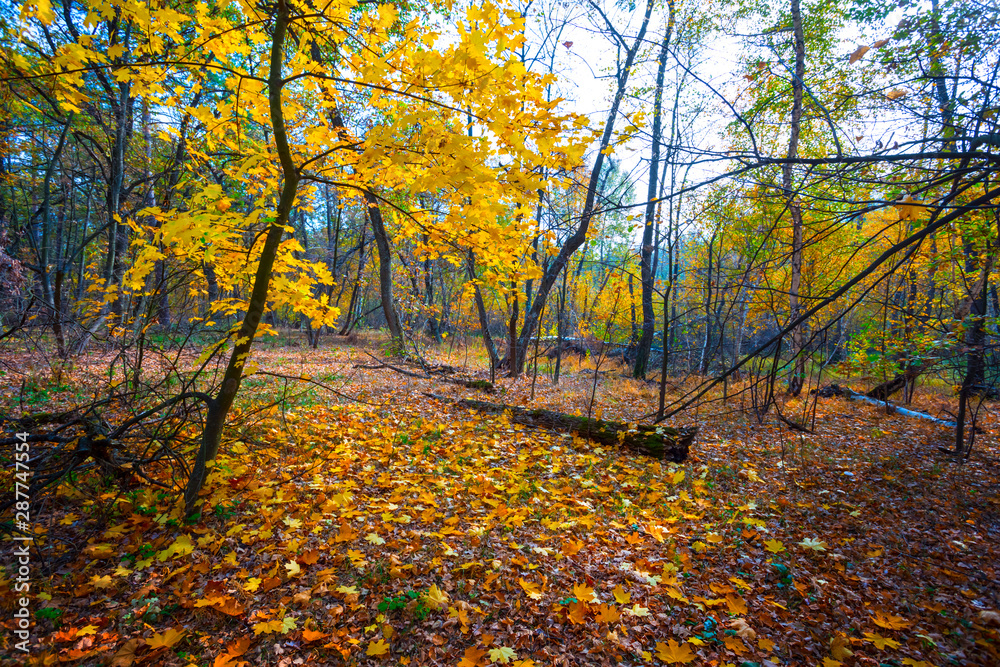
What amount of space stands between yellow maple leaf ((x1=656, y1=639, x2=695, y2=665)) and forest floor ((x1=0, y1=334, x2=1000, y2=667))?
1 centimetres

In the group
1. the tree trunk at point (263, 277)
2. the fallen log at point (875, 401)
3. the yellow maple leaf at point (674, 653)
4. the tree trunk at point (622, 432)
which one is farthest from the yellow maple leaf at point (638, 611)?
the fallen log at point (875, 401)

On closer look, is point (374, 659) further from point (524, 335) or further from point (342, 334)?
point (342, 334)

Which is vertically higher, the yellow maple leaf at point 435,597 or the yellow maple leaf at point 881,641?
the yellow maple leaf at point 881,641

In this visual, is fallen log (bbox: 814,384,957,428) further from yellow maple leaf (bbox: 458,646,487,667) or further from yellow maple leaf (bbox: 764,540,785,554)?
yellow maple leaf (bbox: 458,646,487,667)

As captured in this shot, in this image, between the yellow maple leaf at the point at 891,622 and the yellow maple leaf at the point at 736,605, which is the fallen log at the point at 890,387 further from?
the yellow maple leaf at the point at 736,605

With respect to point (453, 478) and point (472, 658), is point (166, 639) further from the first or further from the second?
point (453, 478)

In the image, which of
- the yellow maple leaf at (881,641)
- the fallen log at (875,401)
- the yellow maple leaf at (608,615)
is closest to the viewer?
the yellow maple leaf at (881,641)

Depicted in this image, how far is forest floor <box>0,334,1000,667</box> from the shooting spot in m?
2.08

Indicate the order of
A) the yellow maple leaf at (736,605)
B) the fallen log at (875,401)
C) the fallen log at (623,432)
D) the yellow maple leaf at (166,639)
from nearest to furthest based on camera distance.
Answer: the yellow maple leaf at (166,639) → the yellow maple leaf at (736,605) → the fallen log at (623,432) → the fallen log at (875,401)

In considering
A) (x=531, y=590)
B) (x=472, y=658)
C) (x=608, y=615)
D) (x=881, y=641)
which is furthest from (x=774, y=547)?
(x=472, y=658)

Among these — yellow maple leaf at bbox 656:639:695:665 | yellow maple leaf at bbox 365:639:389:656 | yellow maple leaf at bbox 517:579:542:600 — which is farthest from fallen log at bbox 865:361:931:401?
yellow maple leaf at bbox 365:639:389:656

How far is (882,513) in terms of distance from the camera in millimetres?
3600

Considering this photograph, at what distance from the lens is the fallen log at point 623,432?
4832mm

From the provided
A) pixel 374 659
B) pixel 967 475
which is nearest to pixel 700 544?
pixel 374 659
